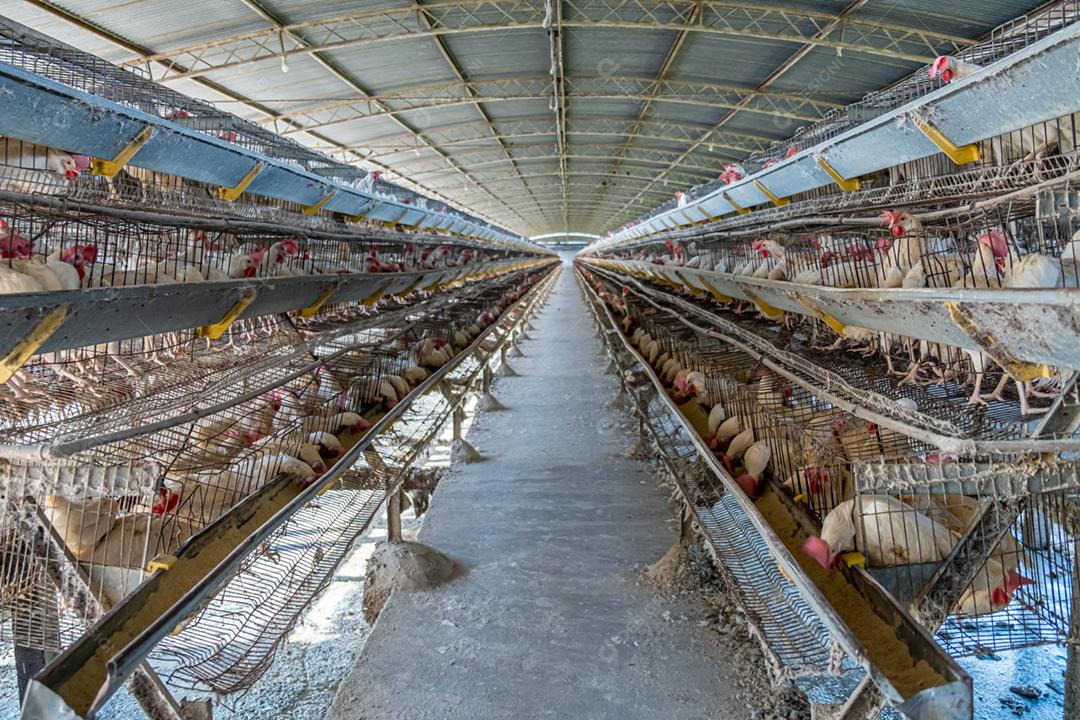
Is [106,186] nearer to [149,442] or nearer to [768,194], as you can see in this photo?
[149,442]

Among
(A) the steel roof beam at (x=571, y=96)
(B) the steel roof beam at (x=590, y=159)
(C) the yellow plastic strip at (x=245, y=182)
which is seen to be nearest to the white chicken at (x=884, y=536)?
(C) the yellow plastic strip at (x=245, y=182)

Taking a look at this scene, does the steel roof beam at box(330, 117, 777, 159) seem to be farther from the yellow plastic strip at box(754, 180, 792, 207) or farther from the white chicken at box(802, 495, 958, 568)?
the white chicken at box(802, 495, 958, 568)

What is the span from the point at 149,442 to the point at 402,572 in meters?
1.34

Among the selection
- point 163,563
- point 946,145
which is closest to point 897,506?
point 946,145

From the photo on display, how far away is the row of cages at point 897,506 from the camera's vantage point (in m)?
1.96

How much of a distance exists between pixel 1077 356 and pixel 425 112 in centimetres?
1234

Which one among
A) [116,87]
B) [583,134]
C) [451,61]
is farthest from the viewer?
[583,134]

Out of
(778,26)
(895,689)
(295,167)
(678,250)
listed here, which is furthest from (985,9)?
(895,689)

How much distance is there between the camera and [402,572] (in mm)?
3203

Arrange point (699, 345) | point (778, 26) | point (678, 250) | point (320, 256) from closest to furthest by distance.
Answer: point (320, 256)
point (699, 345)
point (778, 26)
point (678, 250)

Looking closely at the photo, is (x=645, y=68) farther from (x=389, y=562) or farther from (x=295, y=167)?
(x=389, y=562)

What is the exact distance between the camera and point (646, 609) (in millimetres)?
2965

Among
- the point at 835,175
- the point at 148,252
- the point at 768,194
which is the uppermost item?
the point at 768,194

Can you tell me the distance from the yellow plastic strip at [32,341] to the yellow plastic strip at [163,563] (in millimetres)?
680
